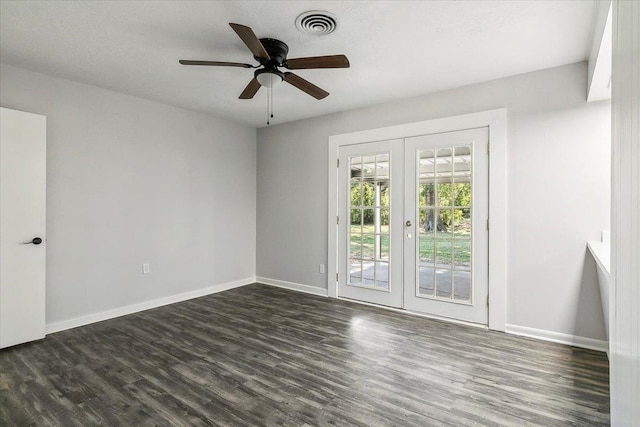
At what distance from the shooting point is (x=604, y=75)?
99.7 inches

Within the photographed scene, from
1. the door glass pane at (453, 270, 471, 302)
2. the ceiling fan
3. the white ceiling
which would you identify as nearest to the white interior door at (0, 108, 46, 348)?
the white ceiling

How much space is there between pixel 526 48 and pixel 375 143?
6.08 ft

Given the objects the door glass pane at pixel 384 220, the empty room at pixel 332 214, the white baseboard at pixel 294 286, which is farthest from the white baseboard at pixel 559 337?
the white baseboard at pixel 294 286

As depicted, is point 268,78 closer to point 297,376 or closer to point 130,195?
point 297,376

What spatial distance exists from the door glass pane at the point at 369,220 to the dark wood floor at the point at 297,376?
0.80 m

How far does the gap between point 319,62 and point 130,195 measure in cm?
289

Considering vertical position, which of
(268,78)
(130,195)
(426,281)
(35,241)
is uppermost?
(268,78)

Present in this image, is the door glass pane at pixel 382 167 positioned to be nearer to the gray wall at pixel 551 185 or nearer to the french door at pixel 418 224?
the french door at pixel 418 224

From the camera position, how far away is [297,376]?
2432mm

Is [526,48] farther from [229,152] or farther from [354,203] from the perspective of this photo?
[229,152]

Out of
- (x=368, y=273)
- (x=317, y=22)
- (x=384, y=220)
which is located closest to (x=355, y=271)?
(x=368, y=273)

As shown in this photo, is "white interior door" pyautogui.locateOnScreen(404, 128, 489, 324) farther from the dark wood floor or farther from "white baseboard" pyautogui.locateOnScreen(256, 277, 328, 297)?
"white baseboard" pyautogui.locateOnScreen(256, 277, 328, 297)

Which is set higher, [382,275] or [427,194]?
[427,194]

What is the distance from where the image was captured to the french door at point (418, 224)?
351 cm
